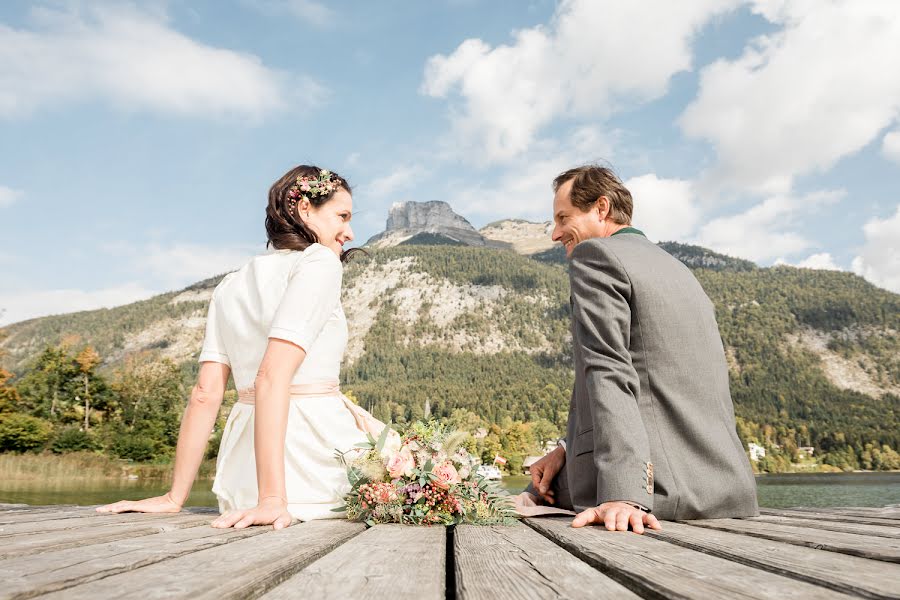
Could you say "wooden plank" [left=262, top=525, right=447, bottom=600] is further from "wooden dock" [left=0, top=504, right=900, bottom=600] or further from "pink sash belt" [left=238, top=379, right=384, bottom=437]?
"pink sash belt" [left=238, top=379, right=384, bottom=437]

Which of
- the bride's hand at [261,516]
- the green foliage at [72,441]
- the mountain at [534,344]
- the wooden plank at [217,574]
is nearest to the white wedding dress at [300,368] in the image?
the bride's hand at [261,516]

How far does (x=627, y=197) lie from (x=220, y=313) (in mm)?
2530

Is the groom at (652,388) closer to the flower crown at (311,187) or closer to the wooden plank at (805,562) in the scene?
the wooden plank at (805,562)

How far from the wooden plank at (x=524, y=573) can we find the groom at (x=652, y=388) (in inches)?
29.5

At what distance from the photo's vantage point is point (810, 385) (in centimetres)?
14525

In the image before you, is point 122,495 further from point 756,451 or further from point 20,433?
point 756,451

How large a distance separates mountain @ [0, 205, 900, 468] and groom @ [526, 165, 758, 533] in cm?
10873

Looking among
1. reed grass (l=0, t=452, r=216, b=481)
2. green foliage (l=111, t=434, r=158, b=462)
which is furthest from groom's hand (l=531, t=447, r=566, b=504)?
green foliage (l=111, t=434, r=158, b=462)

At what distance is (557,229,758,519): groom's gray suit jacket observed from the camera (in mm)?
2656

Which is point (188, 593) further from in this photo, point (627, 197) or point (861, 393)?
point (861, 393)

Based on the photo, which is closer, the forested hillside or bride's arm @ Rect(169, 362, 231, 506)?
bride's arm @ Rect(169, 362, 231, 506)

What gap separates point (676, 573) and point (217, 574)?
0.98 metres

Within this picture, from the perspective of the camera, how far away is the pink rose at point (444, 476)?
9.30 ft

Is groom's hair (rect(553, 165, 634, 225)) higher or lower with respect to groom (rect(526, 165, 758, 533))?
higher
